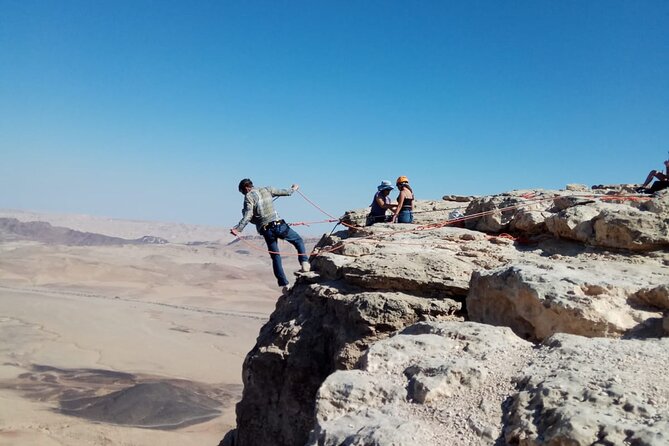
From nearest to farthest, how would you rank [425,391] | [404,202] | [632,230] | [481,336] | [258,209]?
1. [425,391]
2. [481,336]
3. [632,230]
4. [258,209]
5. [404,202]

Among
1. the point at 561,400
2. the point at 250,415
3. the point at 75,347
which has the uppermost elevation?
the point at 561,400

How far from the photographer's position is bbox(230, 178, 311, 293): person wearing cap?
707 cm

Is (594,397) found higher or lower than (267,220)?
lower

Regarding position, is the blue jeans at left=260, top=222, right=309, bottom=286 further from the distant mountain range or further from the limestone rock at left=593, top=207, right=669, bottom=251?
the distant mountain range

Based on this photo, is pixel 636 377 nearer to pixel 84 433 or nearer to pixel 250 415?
pixel 250 415

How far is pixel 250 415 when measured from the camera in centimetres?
636

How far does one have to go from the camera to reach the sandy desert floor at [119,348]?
1396 centimetres

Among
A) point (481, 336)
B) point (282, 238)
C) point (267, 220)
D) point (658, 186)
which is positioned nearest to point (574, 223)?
point (658, 186)

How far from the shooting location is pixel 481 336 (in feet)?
11.8

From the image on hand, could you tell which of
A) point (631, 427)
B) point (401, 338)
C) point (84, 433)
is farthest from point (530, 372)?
point (84, 433)

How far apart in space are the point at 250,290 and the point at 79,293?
15.4 metres

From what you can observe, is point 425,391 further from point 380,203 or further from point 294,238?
point 380,203

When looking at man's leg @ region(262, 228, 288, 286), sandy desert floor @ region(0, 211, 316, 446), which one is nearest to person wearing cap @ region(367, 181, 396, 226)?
man's leg @ region(262, 228, 288, 286)

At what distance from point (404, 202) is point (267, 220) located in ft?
8.17
